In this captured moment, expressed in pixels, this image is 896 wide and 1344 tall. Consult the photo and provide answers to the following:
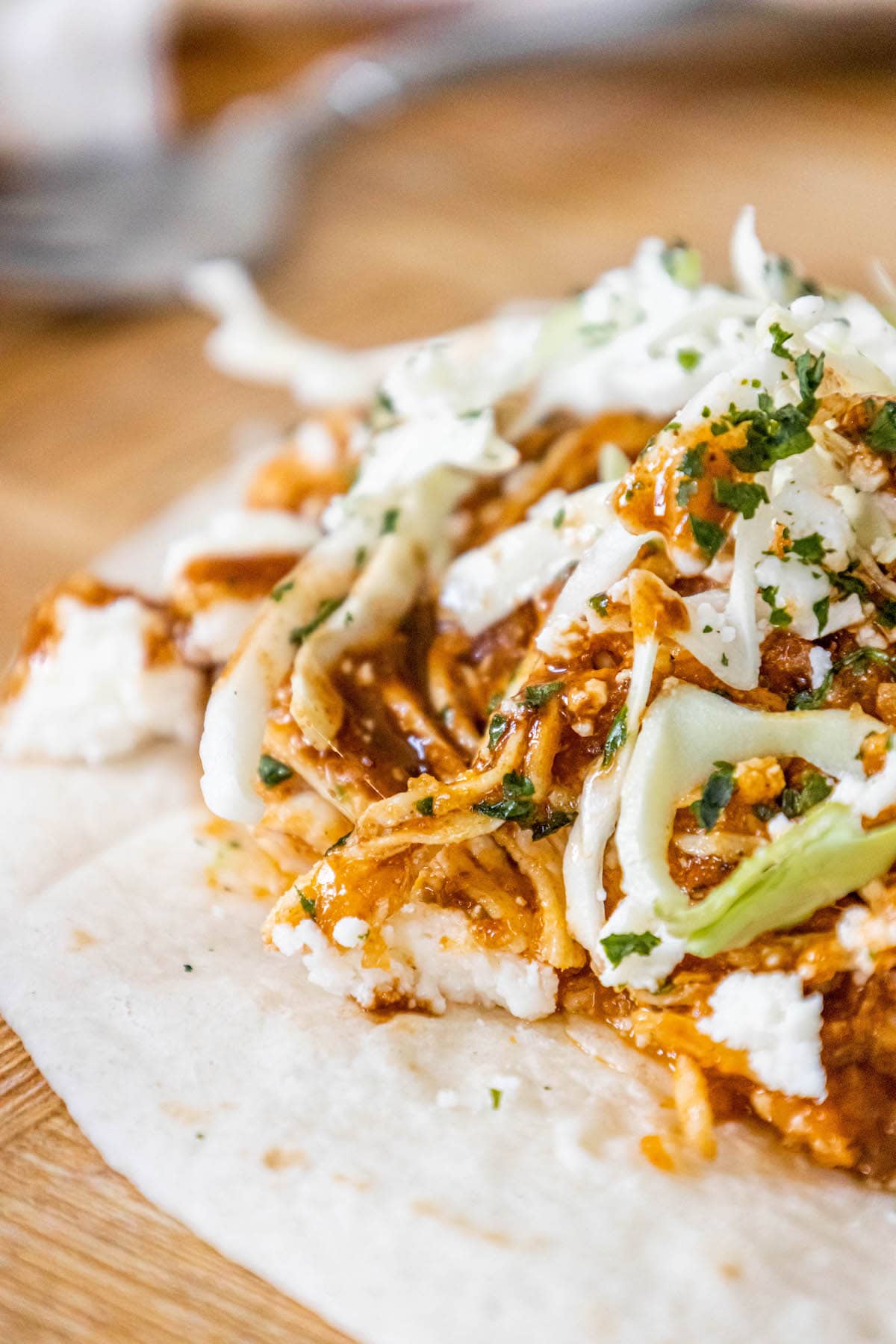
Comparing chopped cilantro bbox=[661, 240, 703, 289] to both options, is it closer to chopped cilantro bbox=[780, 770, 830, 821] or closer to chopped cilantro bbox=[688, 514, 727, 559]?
chopped cilantro bbox=[688, 514, 727, 559]

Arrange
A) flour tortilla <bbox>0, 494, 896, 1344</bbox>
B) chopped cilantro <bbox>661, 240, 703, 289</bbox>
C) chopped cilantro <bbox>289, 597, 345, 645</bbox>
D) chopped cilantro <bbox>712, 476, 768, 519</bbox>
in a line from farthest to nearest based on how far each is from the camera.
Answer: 1. chopped cilantro <bbox>661, 240, 703, 289</bbox>
2. chopped cilantro <bbox>289, 597, 345, 645</bbox>
3. chopped cilantro <bbox>712, 476, 768, 519</bbox>
4. flour tortilla <bbox>0, 494, 896, 1344</bbox>

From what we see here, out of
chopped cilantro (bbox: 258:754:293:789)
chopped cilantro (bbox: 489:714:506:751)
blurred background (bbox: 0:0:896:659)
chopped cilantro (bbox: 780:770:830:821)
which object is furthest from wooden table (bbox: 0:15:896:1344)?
chopped cilantro (bbox: 780:770:830:821)

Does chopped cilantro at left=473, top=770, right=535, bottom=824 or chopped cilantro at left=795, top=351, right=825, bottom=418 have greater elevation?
chopped cilantro at left=795, top=351, right=825, bottom=418

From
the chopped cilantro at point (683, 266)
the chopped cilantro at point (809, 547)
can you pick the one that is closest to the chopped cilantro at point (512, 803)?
the chopped cilantro at point (809, 547)

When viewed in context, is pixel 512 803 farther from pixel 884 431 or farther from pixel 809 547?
pixel 884 431

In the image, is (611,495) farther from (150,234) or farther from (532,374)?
(150,234)
